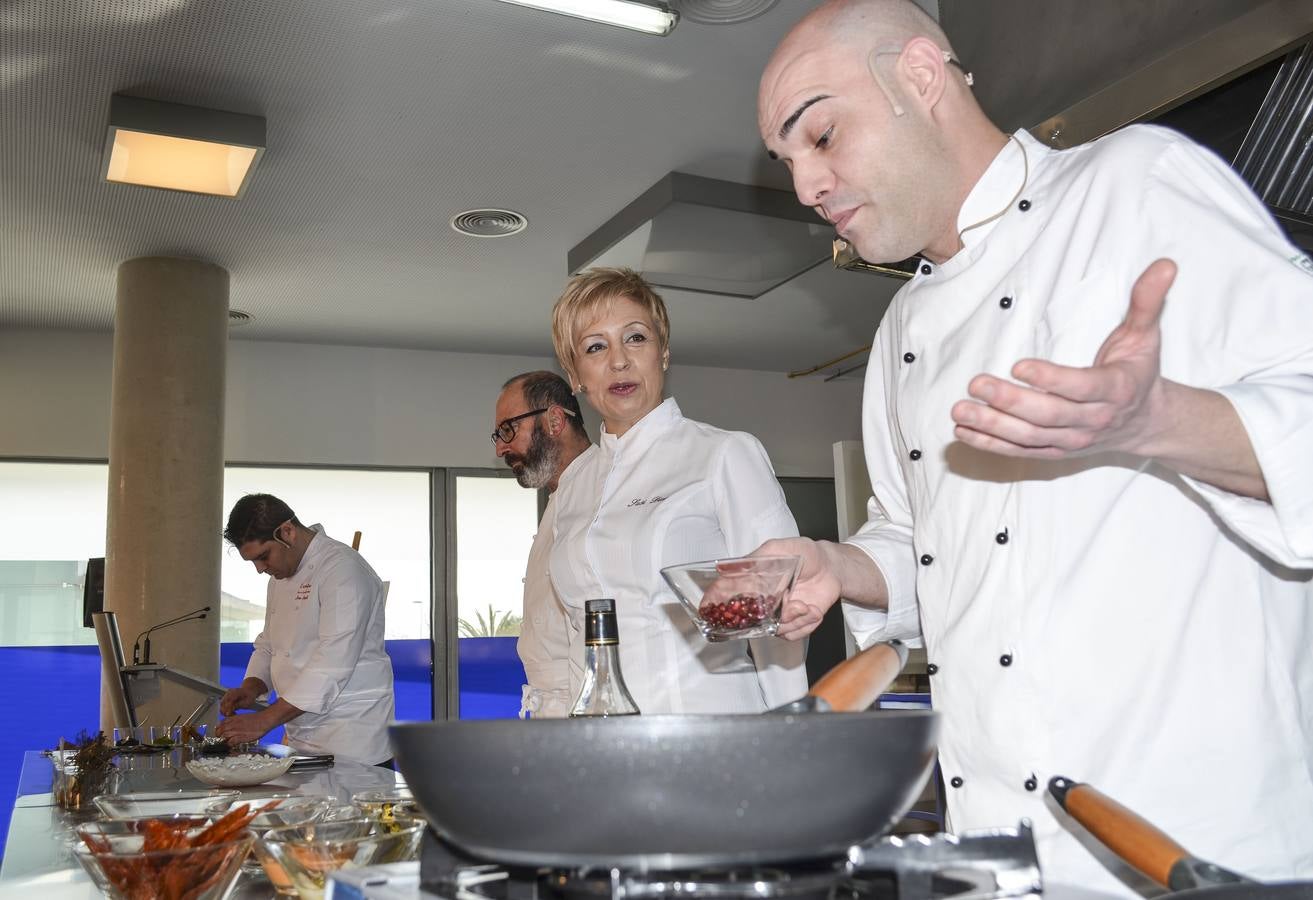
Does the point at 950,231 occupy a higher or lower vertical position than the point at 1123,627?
higher

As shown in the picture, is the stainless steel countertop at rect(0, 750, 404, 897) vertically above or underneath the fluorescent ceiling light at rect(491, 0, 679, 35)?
underneath

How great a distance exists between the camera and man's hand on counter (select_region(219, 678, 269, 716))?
157 inches

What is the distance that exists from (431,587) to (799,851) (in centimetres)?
676

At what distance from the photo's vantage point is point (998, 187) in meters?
1.21

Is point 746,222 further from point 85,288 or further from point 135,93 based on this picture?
point 85,288

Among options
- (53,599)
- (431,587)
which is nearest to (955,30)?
(431,587)

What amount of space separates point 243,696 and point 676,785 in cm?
400

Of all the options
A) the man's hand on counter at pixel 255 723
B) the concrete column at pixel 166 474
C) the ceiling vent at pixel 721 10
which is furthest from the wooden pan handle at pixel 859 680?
the concrete column at pixel 166 474

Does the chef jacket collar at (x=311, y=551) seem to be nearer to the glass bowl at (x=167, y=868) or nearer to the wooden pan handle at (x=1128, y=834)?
the glass bowl at (x=167, y=868)

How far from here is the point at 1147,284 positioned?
0.66m

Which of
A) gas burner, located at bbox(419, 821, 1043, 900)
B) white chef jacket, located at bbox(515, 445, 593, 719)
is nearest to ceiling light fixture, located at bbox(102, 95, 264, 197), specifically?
white chef jacket, located at bbox(515, 445, 593, 719)

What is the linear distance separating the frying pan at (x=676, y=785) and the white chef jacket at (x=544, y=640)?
1872 millimetres

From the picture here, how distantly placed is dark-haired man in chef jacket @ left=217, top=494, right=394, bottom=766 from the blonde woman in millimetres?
1782

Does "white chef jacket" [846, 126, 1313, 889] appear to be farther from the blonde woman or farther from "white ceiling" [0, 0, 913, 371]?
"white ceiling" [0, 0, 913, 371]
